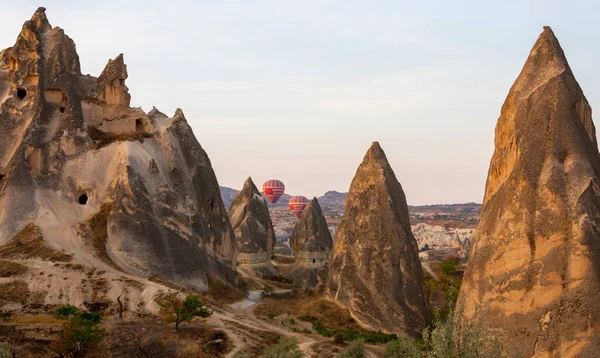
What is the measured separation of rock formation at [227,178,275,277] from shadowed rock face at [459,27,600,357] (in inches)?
920

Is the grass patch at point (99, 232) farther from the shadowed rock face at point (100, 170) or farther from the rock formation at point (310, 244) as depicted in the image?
the rock formation at point (310, 244)

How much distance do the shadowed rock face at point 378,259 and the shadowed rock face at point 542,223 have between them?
6576 mm

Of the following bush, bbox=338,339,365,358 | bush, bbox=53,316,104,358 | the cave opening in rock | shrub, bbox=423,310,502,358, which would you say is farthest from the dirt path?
the cave opening in rock

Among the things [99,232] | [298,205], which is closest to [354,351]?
[99,232]

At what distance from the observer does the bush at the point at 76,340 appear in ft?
48.2

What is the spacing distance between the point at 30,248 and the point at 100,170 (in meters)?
4.78

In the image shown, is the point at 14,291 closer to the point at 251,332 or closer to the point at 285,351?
the point at 251,332

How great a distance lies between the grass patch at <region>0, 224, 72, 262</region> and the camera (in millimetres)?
22250

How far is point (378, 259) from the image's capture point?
22.1 metres

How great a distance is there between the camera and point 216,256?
28.2m

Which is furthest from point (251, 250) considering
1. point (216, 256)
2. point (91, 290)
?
point (91, 290)

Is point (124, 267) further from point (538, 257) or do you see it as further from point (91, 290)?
point (538, 257)

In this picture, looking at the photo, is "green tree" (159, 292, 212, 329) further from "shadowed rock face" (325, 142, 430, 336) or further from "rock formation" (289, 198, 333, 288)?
"rock formation" (289, 198, 333, 288)

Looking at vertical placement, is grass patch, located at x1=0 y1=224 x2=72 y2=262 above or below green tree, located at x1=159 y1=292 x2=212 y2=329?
above
